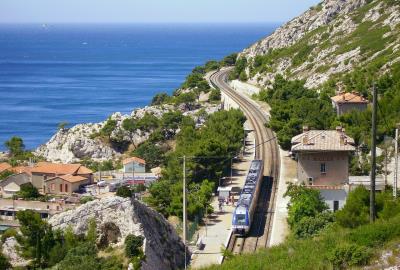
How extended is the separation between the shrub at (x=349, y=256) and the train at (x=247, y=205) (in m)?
15.7

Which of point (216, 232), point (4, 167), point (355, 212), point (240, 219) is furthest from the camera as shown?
point (4, 167)

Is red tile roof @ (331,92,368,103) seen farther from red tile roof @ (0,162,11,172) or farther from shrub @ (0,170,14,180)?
red tile roof @ (0,162,11,172)

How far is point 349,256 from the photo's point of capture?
18766 millimetres

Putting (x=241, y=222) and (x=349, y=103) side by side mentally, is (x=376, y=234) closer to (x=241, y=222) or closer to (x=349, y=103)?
(x=241, y=222)

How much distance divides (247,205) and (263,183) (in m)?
10.2

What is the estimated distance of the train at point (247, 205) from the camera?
1364 inches

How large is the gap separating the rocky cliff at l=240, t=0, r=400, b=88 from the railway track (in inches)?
388

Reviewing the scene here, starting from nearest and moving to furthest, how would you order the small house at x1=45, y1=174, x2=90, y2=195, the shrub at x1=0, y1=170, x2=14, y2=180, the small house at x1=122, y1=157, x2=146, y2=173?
the small house at x1=45, y1=174, x2=90, y2=195
the shrub at x1=0, y1=170, x2=14, y2=180
the small house at x1=122, y1=157, x2=146, y2=173

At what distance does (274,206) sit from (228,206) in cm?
264

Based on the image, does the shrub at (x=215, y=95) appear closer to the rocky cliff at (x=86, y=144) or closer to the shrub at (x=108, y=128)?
the rocky cliff at (x=86, y=144)

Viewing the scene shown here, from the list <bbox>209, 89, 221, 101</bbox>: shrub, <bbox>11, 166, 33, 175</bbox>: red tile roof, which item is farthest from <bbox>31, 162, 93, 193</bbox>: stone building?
<bbox>209, 89, 221, 101</bbox>: shrub

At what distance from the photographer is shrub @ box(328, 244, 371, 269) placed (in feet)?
61.2

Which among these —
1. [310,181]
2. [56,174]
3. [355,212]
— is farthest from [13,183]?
[355,212]

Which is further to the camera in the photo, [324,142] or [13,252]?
[324,142]
